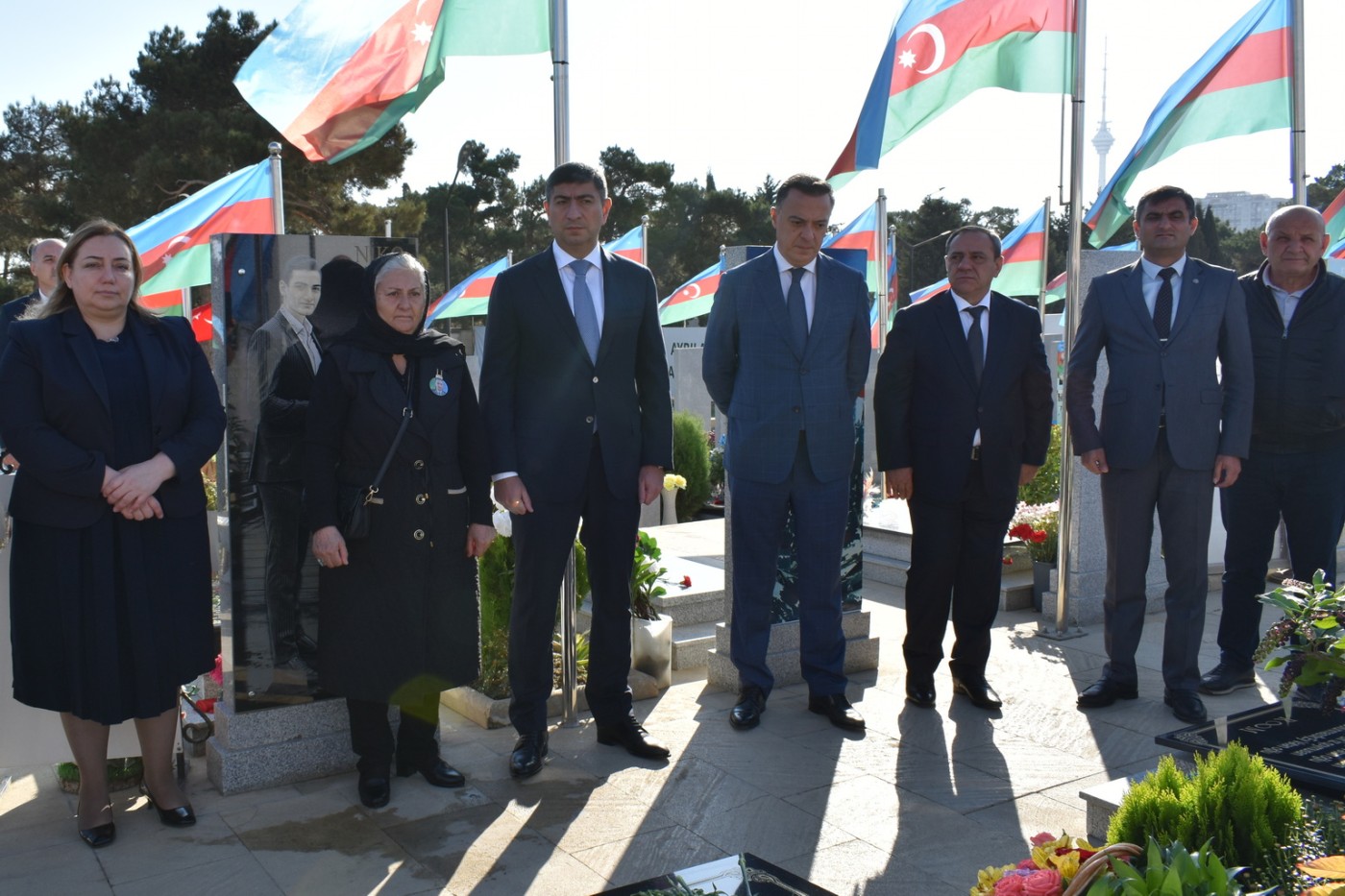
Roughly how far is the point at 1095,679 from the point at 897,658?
95 centimetres

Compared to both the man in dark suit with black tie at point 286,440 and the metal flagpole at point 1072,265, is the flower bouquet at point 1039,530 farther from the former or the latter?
the man in dark suit with black tie at point 286,440

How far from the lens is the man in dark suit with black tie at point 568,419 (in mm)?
4238

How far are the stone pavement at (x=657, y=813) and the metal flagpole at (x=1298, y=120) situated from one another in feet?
10.4

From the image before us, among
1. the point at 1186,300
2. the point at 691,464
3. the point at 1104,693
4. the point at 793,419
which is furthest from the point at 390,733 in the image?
the point at 691,464

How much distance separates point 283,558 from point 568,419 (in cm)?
117

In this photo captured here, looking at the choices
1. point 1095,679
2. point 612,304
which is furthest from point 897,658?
point 612,304

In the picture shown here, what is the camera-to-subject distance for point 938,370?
478 cm

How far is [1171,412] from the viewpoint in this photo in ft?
15.5

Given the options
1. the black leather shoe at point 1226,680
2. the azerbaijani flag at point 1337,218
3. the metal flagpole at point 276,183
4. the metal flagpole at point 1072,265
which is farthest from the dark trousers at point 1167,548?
the azerbaijani flag at point 1337,218

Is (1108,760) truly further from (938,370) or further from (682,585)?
(682,585)

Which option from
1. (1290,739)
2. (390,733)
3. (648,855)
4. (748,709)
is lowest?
(648,855)

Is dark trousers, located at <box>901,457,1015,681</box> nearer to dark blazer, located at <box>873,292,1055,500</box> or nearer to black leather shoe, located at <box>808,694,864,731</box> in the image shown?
dark blazer, located at <box>873,292,1055,500</box>

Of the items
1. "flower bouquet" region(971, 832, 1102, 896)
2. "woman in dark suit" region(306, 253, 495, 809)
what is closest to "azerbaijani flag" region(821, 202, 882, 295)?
"woman in dark suit" region(306, 253, 495, 809)

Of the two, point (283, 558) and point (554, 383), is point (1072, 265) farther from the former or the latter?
point (283, 558)
